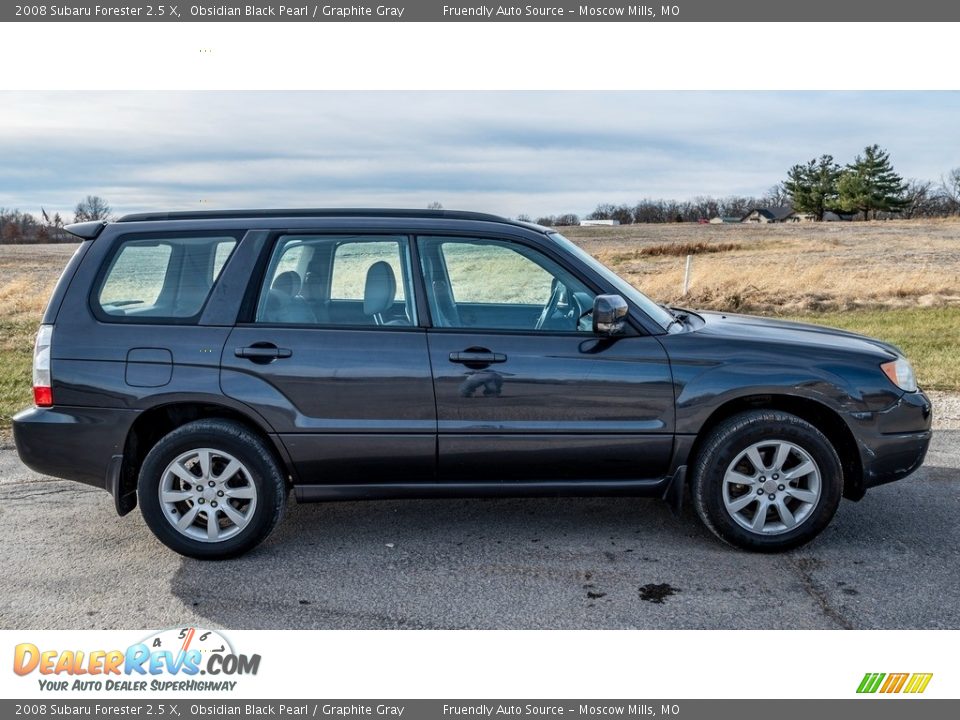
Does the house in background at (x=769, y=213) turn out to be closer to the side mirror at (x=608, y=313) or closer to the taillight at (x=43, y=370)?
the side mirror at (x=608, y=313)

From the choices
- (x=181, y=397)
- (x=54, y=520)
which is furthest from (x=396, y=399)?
(x=54, y=520)

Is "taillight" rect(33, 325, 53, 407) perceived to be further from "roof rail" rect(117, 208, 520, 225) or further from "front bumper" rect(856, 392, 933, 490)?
"front bumper" rect(856, 392, 933, 490)

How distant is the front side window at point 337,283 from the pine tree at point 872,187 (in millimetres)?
84525

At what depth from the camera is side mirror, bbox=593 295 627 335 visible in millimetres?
4473

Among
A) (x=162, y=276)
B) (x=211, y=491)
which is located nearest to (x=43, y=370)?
(x=162, y=276)

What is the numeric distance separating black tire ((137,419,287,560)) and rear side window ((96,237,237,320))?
65 centimetres

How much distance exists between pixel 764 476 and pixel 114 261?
11.7 ft

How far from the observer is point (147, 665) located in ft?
12.1

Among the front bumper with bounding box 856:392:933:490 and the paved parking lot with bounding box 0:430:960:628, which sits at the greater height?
the front bumper with bounding box 856:392:933:490

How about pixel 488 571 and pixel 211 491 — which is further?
pixel 211 491

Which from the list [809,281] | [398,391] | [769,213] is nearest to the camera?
[398,391]

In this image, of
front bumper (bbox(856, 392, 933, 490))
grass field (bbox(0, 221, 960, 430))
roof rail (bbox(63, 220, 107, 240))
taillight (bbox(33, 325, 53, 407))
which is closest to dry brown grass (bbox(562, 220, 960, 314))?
grass field (bbox(0, 221, 960, 430))

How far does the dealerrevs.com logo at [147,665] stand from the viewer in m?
3.61

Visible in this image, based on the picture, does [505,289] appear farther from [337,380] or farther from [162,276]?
[162,276]
